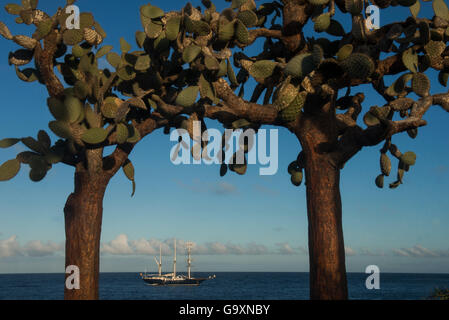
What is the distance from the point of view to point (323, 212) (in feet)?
21.7

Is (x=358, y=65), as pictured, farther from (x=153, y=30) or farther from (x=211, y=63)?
(x=153, y=30)

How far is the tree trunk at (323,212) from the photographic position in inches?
255

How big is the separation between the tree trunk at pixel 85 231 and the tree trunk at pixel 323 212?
3150 mm

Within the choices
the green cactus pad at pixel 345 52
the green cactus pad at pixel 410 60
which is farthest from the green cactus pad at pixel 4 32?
the green cactus pad at pixel 410 60

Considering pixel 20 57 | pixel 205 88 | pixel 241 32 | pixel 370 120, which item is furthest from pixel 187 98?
pixel 20 57

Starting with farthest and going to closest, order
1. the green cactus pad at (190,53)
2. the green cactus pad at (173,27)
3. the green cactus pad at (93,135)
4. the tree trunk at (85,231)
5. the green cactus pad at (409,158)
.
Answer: the green cactus pad at (409,158) → the tree trunk at (85,231) → the green cactus pad at (93,135) → the green cactus pad at (173,27) → the green cactus pad at (190,53)

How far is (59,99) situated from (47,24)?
1056 millimetres

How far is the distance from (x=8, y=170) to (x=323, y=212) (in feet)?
15.2

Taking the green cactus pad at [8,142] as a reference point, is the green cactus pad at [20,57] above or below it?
above

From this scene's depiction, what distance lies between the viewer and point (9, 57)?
7223mm

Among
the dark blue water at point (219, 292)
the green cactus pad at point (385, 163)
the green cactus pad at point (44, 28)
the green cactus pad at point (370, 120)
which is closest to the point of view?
the green cactus pad at point (44, 28)

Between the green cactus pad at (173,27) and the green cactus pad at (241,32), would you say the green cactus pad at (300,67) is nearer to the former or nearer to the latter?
the green cactus pad at (241,32)

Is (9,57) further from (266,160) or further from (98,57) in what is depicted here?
(266,160)

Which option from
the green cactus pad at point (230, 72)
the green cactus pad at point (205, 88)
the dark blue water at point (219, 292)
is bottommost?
the dark blue water at point (219, 292)
